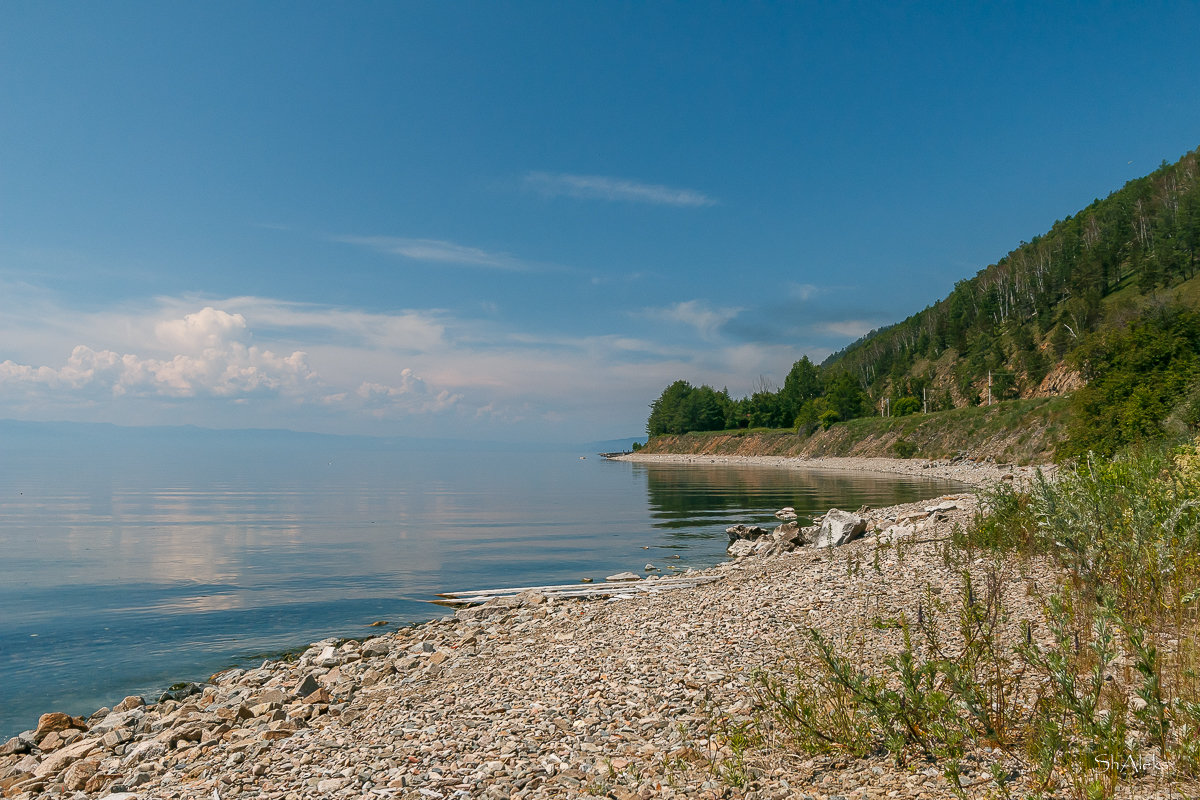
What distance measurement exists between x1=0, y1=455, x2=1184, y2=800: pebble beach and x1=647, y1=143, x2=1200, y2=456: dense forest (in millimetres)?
34471

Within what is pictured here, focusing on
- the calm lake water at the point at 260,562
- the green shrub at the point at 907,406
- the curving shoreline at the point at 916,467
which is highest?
the green shrub at the point at 907,406

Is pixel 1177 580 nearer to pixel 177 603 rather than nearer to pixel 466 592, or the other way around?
pixel 466 592

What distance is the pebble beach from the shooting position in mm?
6152

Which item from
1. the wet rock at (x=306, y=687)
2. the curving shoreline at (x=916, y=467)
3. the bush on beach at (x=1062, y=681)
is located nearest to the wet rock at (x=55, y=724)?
the wet rock at (x=306, y=687)

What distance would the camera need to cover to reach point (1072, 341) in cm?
11106

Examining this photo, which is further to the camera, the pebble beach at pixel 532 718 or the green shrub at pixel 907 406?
the green shrub at pixel 907 406

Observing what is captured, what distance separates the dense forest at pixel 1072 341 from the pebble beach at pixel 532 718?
34.5 metres

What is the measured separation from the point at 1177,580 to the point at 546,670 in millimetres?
8434

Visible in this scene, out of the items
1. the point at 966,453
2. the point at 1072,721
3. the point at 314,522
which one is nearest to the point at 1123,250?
the point at 966,453

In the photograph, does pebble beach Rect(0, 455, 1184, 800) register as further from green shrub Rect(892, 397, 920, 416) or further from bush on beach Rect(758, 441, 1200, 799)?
green shrub Rect(892, 397, 920, 416)

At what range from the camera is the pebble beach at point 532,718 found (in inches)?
242

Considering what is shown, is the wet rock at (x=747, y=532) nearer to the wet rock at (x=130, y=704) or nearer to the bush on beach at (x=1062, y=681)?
the bush on beach at (x=1062, y=681)

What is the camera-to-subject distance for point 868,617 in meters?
10.7

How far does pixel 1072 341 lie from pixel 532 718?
130m
